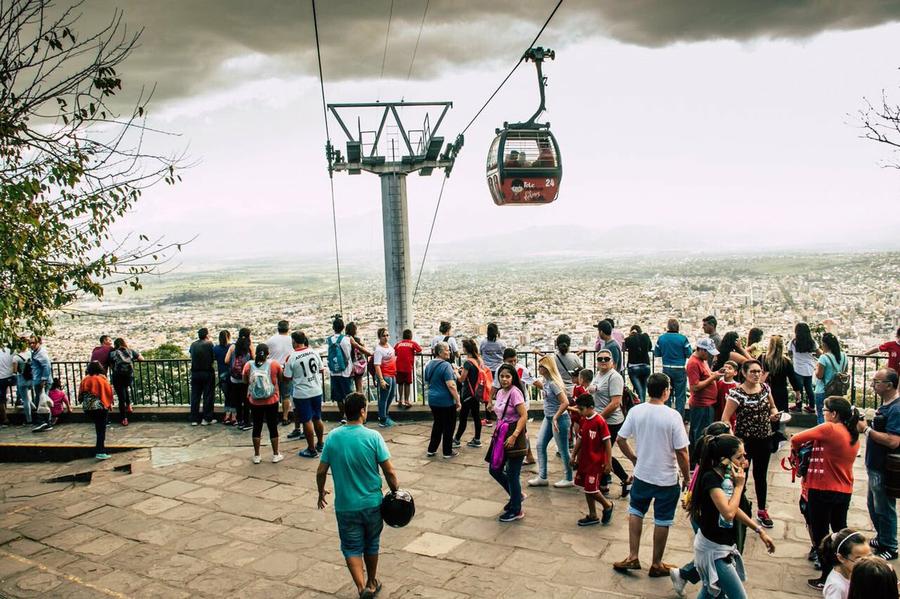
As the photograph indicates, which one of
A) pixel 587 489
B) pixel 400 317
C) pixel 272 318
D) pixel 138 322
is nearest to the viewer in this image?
pixel 587 489

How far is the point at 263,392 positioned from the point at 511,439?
3660mm

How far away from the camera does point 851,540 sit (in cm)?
376

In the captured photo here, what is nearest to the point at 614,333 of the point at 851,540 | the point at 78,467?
the point at 851,540

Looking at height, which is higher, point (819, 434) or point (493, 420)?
point (819, 434)

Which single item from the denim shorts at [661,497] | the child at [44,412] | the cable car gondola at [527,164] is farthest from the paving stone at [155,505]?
the cable car gondola at [527,164]

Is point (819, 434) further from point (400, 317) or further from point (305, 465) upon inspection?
point (400, 317)

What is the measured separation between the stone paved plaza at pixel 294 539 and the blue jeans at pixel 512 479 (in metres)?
0.20

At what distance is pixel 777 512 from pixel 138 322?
49.0 metres

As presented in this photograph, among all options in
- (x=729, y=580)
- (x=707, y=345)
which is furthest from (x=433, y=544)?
(x=707, y=345)

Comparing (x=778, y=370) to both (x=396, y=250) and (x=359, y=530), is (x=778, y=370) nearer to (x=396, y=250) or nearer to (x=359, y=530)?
(x=359, y=530)

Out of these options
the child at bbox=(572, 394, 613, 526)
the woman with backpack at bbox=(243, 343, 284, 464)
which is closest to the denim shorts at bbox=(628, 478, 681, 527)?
the child at bbox=(572, 394, 613, 526)

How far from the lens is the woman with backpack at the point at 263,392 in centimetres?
884

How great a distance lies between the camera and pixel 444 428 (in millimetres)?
9164

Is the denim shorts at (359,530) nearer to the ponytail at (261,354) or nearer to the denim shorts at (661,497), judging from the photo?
the denim shorts at (661,497)
